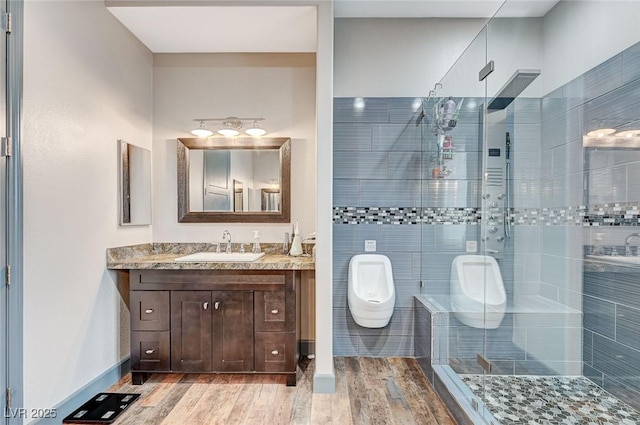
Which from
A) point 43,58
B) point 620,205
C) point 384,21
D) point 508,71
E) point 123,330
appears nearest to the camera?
point 620,205

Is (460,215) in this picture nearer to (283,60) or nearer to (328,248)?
(328,248)

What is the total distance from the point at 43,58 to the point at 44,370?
175cm

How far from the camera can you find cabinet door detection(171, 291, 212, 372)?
2.70m

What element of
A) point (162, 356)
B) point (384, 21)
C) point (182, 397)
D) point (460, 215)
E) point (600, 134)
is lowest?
point (182, 397)

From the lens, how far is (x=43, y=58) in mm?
2096

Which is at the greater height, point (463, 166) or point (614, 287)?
point (463, 166)

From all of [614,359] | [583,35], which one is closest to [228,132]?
[583,35]

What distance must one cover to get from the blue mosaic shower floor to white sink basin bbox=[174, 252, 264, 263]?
1.74m

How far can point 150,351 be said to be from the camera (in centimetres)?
271

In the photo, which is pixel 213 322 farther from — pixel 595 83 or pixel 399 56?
pixel 595 83

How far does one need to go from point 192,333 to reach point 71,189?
1.25 m

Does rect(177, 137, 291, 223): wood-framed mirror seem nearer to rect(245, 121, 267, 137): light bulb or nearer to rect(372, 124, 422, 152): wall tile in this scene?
rect(245, 121, 267, 137): light bulb

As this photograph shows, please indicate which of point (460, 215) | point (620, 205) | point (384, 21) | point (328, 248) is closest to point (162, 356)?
point (328, 248)

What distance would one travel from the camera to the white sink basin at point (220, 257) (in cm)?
277
